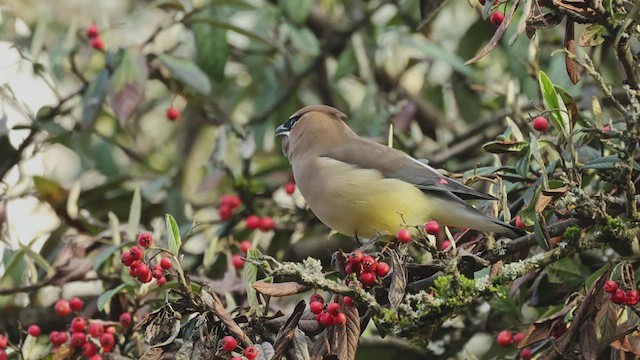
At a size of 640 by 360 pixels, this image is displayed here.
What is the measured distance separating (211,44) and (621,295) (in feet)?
9.55

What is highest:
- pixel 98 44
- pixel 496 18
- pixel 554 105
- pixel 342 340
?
pixel 496 18

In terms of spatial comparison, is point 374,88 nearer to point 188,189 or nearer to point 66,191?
point 188,189

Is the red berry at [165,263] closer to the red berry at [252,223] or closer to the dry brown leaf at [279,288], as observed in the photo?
the dry brown leaf at [279,288]

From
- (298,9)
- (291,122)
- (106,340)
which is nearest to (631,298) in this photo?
(106,340)

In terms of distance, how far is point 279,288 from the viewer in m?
2.64

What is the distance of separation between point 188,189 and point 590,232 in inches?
108

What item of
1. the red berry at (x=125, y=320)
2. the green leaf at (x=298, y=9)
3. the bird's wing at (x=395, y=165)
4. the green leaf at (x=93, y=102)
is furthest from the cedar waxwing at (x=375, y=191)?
the green leaf at (x=298, y=9)

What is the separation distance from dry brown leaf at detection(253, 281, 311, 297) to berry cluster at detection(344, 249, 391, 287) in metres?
0.13

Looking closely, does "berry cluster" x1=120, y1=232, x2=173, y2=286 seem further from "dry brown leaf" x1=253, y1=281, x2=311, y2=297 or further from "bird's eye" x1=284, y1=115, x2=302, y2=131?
"bird's eye" x1=284, y1=115, x2=302, y2=131

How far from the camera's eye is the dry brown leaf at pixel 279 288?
2.63 meters

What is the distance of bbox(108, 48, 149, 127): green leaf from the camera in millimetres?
4586

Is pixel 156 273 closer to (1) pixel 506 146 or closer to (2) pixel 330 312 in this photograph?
(2) pixel 330 312

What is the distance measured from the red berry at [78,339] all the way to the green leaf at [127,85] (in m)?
1.35

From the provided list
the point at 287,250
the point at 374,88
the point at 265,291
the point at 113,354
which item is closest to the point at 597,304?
the point at 265,291
